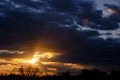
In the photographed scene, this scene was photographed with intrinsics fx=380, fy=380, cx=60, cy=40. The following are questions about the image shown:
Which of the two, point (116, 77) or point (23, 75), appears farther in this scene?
point (23, 75)

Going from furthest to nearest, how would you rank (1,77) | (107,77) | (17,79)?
(1,77), (17,79), (107,77)

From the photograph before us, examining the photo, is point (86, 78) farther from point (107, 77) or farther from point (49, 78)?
point (49, 78)

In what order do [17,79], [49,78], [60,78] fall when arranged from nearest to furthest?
[60,78] → [49,78] → [17,79]

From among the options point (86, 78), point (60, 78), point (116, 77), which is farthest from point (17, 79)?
point (116, 77)

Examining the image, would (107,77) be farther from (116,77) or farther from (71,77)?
(71,77)

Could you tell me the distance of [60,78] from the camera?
119312 millimetres

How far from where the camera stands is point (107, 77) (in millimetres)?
110812

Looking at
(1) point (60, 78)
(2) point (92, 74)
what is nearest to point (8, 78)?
(1) point (60, 78)

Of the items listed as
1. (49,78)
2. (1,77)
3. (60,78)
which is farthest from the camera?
(1,77)

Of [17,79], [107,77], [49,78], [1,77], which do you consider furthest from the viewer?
[1,77]

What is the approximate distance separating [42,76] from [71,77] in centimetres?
1357

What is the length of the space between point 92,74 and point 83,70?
5.07 m

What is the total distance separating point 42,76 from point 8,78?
20.0 m

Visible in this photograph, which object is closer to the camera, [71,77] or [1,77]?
[71,77]
